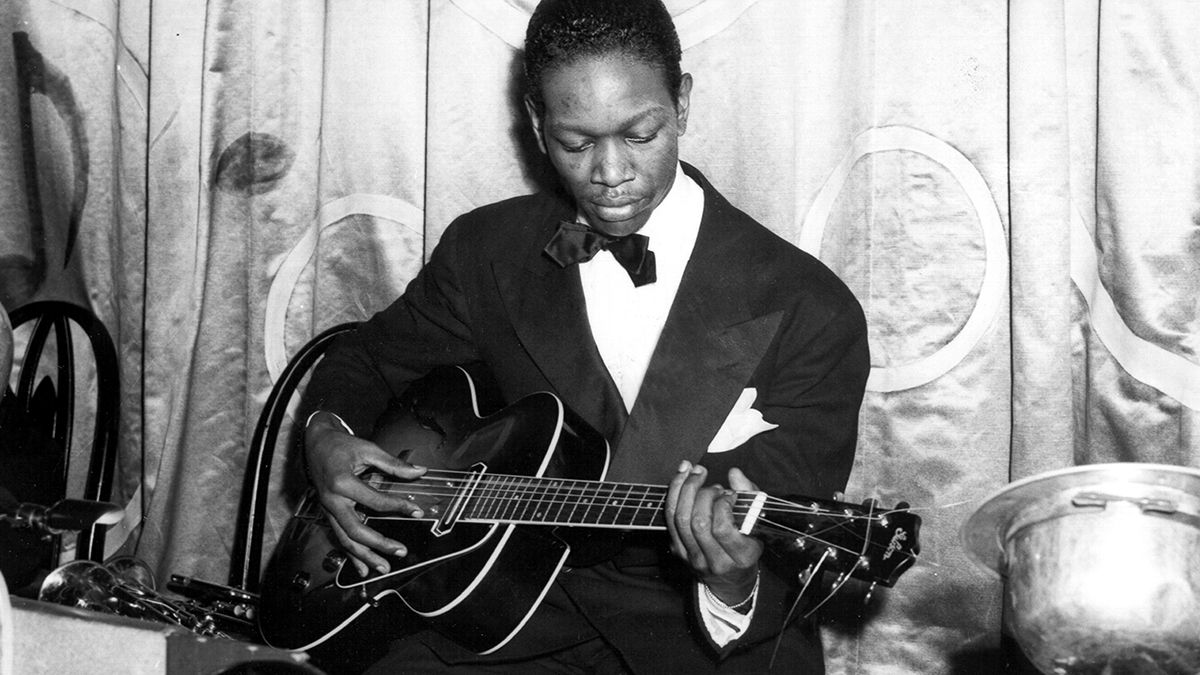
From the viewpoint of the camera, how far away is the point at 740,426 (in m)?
1.95

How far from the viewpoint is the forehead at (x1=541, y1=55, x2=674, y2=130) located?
1.89m

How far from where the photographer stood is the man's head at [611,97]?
1.90m

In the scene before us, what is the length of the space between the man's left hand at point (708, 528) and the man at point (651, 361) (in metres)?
0.09

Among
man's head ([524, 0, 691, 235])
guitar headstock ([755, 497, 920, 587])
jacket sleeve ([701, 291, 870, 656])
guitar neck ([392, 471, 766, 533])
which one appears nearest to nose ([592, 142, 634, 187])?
man's head ([524, 0, 691, 235])

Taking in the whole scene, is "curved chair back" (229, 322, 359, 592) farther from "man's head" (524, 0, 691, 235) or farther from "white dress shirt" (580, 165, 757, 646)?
"man's head" (524, 0, 691, 235)

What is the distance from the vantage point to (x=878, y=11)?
7.57ft

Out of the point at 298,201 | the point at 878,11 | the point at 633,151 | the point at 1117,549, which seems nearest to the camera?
the point at 1117,549

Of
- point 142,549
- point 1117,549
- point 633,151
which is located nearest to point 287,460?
point 142,549

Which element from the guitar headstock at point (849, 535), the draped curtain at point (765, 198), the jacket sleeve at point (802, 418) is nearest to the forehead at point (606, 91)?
the jacket sleeve at point (802, 418)

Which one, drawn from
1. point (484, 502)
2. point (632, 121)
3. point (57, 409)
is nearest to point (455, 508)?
point (484, 502)

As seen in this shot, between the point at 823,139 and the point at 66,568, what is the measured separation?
1629mm

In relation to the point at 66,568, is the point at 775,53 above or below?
above

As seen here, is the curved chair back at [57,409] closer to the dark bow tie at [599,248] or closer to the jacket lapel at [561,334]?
the jacket lapel at [561,334]

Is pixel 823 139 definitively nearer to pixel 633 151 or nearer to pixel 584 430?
pixel 633 151
